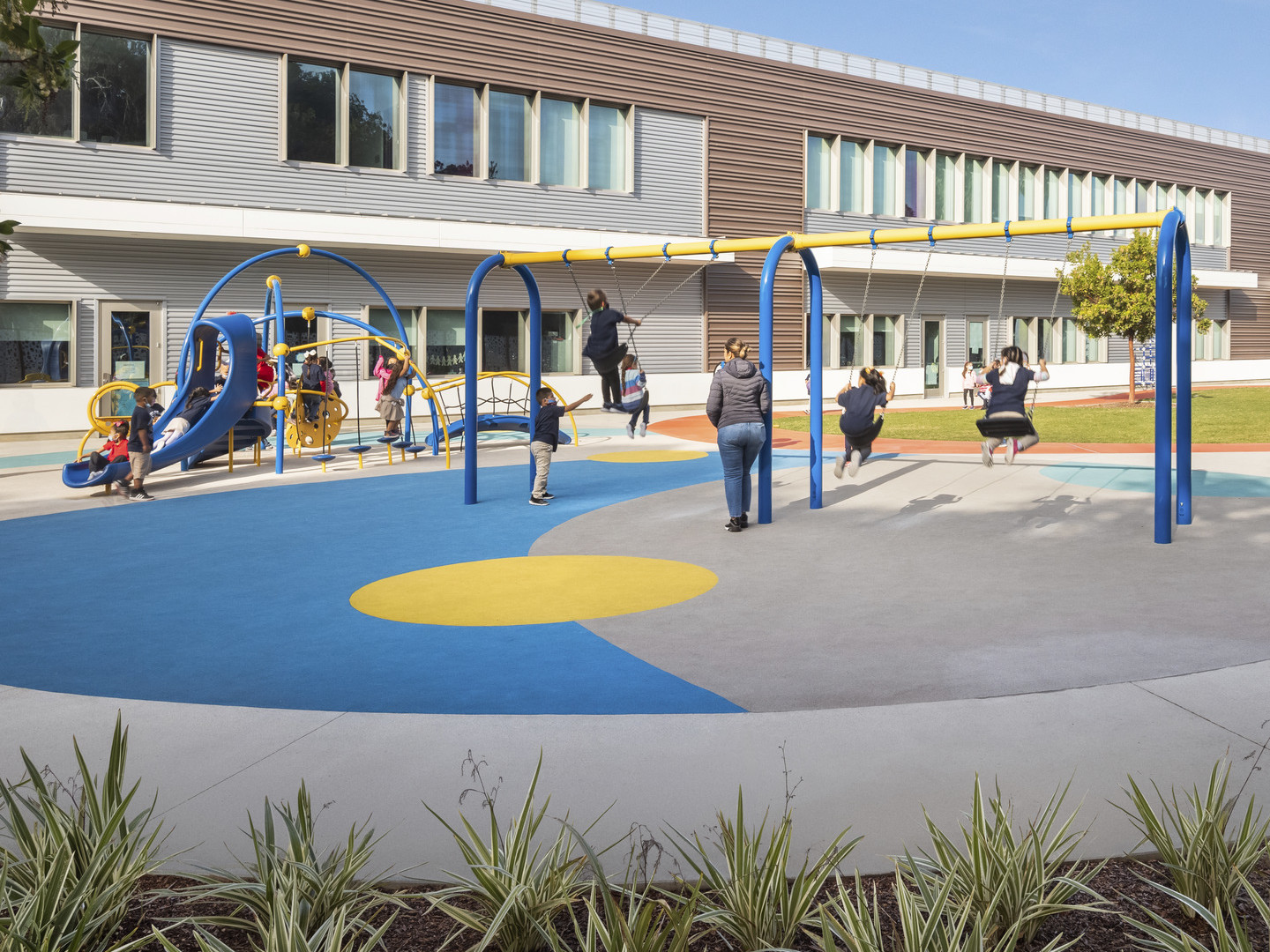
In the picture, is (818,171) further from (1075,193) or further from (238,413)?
A: (238,413)

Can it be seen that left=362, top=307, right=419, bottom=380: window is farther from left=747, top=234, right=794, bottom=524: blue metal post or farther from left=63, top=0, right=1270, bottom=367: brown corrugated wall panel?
left=747, top=234, right=794, bottom=524: blue metal post

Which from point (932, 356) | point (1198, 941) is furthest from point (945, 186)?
point (1198, 941)

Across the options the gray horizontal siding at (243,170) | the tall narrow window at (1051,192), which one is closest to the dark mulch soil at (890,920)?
the gray horizontal siding at (243,170)

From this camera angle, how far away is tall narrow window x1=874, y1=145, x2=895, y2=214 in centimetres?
3556

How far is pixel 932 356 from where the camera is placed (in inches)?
1487

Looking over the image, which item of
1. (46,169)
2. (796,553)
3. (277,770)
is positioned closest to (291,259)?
(46,169)

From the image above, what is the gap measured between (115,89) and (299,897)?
2420 centimetres

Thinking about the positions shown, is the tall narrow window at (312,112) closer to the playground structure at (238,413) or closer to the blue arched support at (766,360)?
the playground structure at (238,413)

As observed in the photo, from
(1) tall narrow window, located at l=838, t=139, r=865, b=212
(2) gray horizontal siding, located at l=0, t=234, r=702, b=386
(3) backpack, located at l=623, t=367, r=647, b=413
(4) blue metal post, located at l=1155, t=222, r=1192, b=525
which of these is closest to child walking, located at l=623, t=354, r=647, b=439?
(3) backpack, located at l=623, t=367, r=647, b=413

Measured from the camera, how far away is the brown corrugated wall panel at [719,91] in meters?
25.1

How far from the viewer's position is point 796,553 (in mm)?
10117

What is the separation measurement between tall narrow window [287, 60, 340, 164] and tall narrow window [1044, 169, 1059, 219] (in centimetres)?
2613

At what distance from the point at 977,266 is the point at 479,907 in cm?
3613

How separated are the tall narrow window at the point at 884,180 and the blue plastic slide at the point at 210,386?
2386 centimetres
